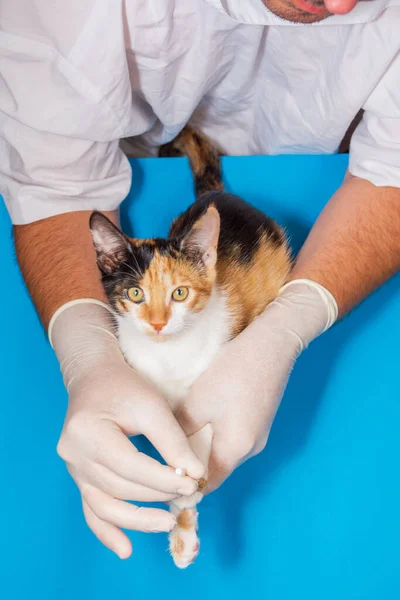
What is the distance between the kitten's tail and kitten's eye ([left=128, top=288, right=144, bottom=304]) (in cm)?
44

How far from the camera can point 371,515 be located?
1.02m

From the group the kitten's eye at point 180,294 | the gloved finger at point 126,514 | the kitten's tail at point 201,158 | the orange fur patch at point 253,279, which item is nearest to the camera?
the gloved finger at point 126,514

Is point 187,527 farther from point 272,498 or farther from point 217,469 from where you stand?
point 272,498

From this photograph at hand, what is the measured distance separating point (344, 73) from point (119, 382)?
0.67 metres

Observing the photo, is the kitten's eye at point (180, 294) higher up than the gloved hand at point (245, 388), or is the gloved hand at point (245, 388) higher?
the kitten's eye at point (180, 294)

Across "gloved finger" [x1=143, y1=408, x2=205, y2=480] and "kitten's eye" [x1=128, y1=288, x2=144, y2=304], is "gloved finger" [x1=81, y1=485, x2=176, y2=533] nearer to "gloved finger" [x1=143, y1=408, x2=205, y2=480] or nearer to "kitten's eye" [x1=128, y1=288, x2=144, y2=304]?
"gloved finger" [x1=143, y1=408, x2=205, y2=480]

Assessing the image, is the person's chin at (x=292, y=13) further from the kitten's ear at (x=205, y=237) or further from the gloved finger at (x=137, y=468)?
the gloved finger at (x=137, y=468)

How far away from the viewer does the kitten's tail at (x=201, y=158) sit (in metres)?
1.29

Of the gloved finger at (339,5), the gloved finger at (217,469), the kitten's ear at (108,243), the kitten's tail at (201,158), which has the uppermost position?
the gloved finger at (339,5)

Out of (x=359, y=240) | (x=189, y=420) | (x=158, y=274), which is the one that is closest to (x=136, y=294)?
(x=158, y=274)

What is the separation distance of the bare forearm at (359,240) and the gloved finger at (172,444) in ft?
1.30

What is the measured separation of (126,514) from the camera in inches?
32.6

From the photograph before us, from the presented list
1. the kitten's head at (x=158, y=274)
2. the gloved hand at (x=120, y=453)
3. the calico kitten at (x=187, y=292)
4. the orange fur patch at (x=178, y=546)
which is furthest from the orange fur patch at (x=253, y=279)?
the orange fur patch at (x=178, y=546)

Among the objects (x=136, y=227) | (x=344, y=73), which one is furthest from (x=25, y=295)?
(x=344, y=73)
